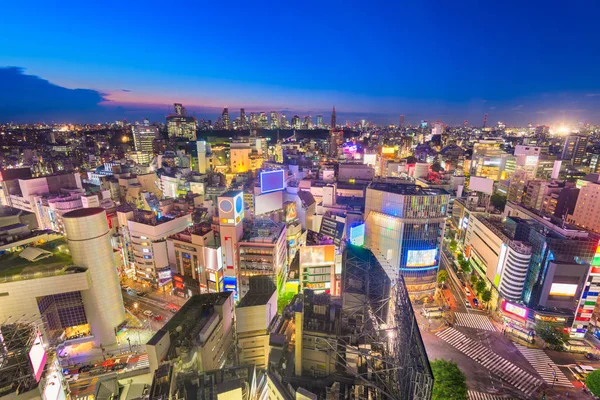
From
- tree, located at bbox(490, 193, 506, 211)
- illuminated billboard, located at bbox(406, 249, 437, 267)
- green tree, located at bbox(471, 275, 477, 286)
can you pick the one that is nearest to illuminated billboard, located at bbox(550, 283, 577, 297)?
green tree, located at bbox(471, 275, 477, 286)

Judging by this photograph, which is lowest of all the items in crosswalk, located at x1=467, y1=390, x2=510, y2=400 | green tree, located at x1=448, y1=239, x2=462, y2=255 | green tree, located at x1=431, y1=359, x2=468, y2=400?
crosswalk, located at x1=467, y1=390, x2=510, y2=400

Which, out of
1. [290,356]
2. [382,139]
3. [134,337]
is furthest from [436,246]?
[382,139]

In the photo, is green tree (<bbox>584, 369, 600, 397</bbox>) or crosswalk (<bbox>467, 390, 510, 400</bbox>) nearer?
green tree (<bbox>584, 369, 600, 397</bbox>)

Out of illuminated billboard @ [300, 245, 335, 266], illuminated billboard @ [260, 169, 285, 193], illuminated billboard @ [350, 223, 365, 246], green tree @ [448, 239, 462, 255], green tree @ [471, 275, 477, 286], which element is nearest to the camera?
illuminated billboard @ [300, 245, 335, 266]

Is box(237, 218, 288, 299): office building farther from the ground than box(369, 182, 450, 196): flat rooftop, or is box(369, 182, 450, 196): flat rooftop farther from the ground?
box(369, 182, 450, 196): flat rooftop

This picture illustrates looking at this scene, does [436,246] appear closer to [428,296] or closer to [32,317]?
[428,296]

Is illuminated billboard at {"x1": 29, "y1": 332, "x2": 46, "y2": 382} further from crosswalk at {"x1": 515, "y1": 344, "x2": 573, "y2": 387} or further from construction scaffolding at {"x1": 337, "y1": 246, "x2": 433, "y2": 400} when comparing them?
crosswalk at {"x1": 515, "y1": 344, "x2": 573, "y2": 387}

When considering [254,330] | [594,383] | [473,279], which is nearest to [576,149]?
[473,279]
